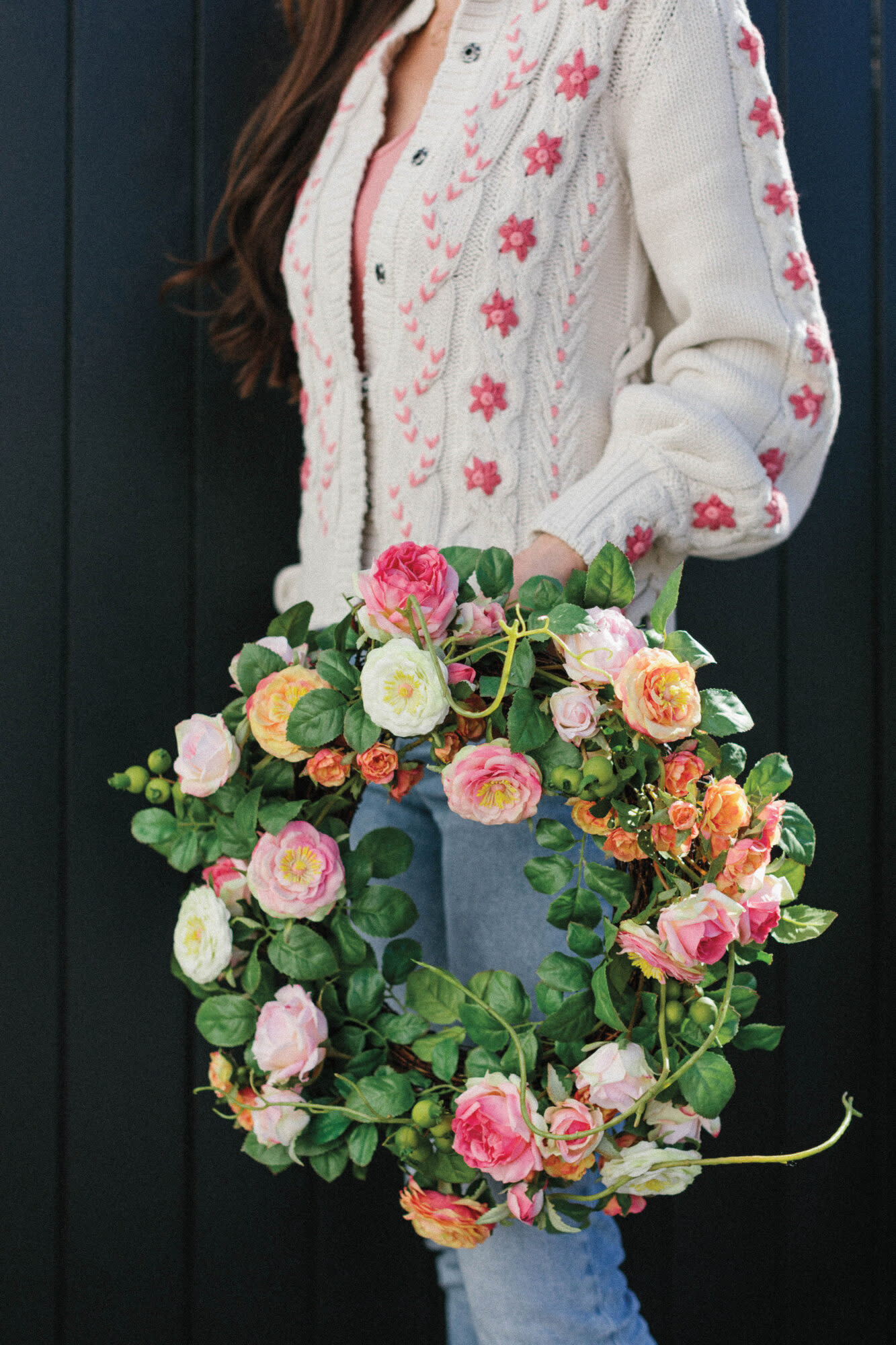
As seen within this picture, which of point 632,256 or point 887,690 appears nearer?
point 632,256

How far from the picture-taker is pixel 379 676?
0.64 metres

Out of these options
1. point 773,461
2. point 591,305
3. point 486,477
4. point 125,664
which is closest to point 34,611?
point 125,664

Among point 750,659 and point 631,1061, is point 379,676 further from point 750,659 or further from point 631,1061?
point 750,659

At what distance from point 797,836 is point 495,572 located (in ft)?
0.83

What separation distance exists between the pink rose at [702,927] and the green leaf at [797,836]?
3.2 inches

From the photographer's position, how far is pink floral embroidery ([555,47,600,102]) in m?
0.79

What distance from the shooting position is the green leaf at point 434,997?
2.31ft

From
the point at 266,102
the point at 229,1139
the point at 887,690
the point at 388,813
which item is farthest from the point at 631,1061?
the point at 266,102

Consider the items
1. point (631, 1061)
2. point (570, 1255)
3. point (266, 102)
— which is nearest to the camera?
point (631, 1061)

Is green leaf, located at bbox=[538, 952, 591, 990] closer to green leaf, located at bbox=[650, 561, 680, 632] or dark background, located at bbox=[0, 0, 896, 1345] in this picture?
green leaf, located at bbox=[650, 561, 680, 632]

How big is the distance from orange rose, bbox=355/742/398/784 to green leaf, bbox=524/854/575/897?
0.11 metres

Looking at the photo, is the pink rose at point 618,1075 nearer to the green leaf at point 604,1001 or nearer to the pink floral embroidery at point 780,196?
the green leaf at point 604,1001

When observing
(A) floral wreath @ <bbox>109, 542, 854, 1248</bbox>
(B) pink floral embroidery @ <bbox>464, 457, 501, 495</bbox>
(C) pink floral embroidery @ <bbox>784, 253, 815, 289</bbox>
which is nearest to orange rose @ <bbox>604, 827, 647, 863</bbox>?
(A) floral wreath @ <bbox>109, 542, 854, 1248</bbox>

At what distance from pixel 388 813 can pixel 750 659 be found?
2.05 feet
